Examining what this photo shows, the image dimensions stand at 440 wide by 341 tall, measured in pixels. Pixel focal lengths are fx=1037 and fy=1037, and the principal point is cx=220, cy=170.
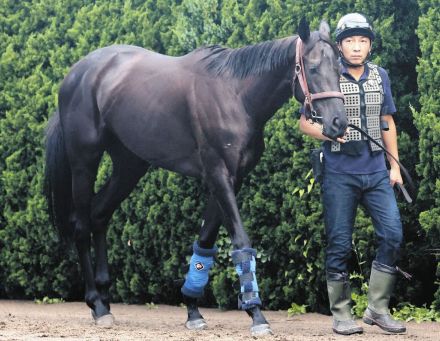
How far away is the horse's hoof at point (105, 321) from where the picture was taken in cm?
739

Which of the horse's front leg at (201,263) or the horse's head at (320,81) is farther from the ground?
the horse's head at (320,81)

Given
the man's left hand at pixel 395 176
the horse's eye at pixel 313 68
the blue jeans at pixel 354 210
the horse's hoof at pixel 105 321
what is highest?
the horse's eye at pixel 313 68

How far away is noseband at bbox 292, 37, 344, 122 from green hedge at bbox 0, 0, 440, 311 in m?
1.12

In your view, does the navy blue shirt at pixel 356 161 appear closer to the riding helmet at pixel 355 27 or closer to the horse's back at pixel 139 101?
the riding helmet at pixel 355 27

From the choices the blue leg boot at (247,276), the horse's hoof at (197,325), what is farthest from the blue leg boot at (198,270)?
the blue leg boot at (247,276)

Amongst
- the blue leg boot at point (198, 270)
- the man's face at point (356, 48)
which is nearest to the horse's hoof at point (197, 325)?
the blue leg boot at point (198, 270)

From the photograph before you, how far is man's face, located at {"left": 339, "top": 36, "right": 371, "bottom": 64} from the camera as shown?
21.0 ft

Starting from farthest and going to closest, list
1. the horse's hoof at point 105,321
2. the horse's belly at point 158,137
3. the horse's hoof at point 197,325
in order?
the horse's hoof at point 105,321
the horse's hoof at point 197,325
the horse's belly at point 158,137

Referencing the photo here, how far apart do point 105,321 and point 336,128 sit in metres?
2.41

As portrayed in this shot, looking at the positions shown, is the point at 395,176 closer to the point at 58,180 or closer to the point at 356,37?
the point at 356,37

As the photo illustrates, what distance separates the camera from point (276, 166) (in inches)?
309

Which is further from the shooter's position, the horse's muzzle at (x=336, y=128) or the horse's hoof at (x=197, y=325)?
the horse's hoof at (x=197, y=325)

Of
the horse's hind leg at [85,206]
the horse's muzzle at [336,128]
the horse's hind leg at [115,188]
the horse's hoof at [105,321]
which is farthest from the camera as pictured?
the horse's hind leg at [115,188]

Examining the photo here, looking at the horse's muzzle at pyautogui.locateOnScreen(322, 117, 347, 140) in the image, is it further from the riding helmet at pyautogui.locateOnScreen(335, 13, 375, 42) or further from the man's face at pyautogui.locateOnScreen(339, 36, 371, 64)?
the riding helmet at pyautogui.locateOnScreen(335, 13, 375, 42)
